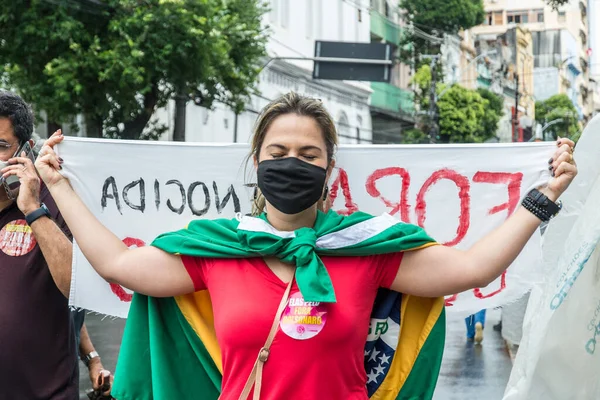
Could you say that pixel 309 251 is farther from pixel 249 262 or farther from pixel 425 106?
pixel 425 106

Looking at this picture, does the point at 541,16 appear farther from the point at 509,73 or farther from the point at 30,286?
the point at 30,286

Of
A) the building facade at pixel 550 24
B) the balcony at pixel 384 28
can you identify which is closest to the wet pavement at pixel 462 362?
the balcony at pixel 384 28

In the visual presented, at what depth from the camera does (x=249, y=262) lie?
2676mm

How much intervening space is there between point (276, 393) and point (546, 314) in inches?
30.4

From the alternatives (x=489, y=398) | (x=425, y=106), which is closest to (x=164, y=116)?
(x=489, y=398)

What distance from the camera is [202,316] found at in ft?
9.45

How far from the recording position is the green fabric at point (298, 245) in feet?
8.50

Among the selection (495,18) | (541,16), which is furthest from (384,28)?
(541,16)

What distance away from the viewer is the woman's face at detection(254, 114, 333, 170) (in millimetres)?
2744

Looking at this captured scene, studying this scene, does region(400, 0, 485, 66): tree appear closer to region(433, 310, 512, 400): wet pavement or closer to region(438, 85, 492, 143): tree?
region(438, 85, 492, 143): tree

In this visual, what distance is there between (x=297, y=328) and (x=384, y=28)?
50231 mm


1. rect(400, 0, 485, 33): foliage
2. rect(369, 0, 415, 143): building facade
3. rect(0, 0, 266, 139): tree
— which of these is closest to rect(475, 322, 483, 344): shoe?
rect(0, 0, 266, 139): tree

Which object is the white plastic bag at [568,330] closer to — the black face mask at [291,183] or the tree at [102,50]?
the black face mask at [291,183]

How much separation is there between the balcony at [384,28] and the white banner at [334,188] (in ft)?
154
